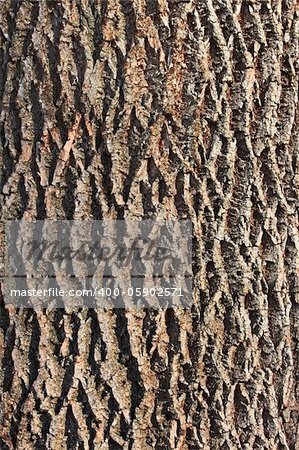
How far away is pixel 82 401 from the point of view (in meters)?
1.88

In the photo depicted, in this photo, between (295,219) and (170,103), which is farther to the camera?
(295,219)

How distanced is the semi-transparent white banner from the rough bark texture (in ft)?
0.10

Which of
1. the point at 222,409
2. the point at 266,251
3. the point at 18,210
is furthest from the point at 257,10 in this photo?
the point at 222,409

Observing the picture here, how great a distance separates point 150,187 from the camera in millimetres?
1867

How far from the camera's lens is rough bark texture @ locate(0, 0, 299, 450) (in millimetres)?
1856

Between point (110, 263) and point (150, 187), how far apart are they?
0.21 metres

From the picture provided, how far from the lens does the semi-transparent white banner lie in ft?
6.15

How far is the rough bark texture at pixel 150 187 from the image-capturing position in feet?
6.09

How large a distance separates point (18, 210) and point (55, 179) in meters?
0.13

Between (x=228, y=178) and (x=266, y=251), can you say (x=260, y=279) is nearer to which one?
(x=266, y=251)

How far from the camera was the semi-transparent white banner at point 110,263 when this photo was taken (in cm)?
187

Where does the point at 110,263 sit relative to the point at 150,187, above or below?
below

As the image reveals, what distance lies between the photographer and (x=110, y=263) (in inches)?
73.9

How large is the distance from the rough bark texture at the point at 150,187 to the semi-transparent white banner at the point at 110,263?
0.03 m
